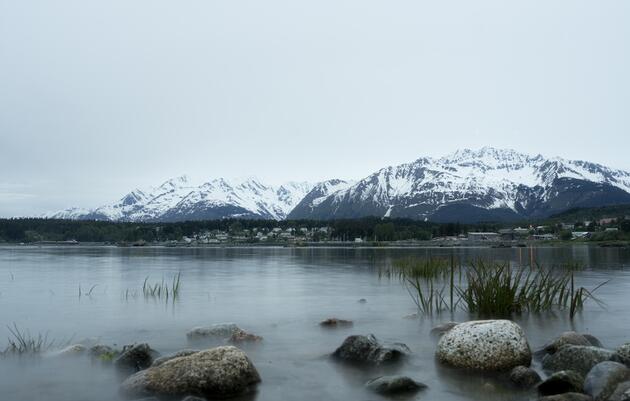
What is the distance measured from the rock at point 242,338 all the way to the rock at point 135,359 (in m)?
3.32

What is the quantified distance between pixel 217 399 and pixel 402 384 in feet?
12.8

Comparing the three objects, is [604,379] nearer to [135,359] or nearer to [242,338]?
[242,338]

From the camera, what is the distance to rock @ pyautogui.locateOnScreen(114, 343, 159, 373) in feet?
47.3

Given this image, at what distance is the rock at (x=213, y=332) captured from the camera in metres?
18.5

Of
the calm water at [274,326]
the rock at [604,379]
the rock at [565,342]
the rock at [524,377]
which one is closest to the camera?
the rock at [604,379]

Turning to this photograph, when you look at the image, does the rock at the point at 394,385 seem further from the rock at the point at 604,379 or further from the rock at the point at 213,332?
the rock at the point at 213,332

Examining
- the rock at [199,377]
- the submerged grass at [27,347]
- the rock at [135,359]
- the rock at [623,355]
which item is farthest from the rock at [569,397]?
the submerged grass at [27,347]

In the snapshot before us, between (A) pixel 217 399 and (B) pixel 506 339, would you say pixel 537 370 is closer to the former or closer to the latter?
(B) pixel 506 339

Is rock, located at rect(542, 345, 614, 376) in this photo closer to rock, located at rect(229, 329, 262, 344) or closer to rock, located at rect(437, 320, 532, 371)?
rock, located at rect(437, 320, 532, 371)

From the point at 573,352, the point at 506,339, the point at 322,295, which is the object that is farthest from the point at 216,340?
the point at 322,295

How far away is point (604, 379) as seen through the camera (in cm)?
1095

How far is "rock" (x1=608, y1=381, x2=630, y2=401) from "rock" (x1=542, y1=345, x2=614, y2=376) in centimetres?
227

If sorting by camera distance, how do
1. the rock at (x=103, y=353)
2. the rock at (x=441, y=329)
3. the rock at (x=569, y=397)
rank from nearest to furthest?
the rock at (x=569, y=397)
the rock at (x=103, y=353)
the rock at (x=441, y=329)

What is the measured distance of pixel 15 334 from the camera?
20.1 metres
